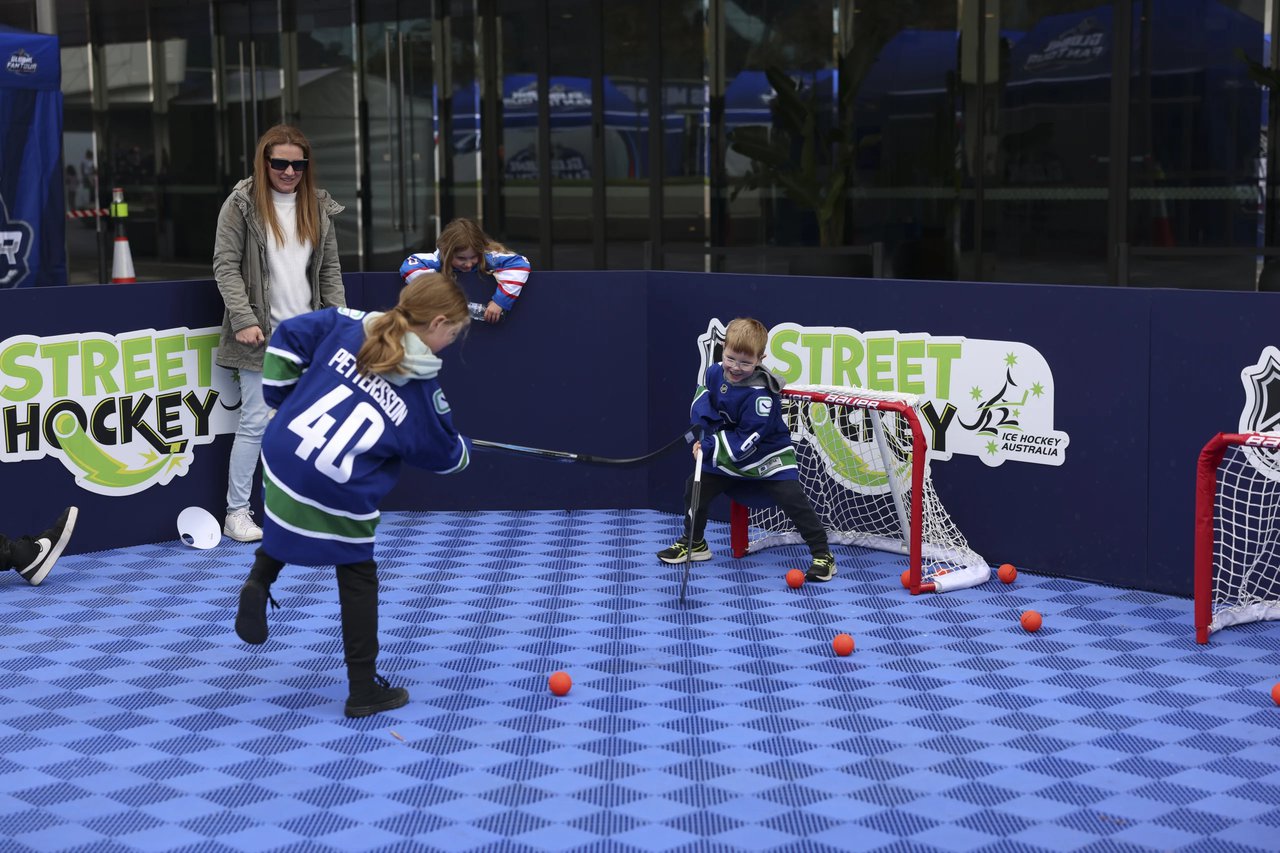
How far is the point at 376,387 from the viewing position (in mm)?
4516

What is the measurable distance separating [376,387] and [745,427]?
2.18 metres

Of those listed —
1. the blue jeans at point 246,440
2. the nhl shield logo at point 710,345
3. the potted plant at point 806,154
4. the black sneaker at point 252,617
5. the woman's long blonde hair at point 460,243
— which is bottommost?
the black sneaker at point 252,617

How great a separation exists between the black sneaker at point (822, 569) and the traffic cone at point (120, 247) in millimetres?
7851

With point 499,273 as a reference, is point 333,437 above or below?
below

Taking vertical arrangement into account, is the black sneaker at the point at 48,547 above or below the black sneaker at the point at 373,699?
above

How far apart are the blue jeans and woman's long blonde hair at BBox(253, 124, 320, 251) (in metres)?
0.68

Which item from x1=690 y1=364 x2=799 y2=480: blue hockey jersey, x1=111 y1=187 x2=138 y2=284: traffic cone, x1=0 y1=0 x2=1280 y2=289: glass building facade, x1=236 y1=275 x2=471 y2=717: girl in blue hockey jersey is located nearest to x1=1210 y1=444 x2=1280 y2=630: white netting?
x1=690 y1=364 x2=799 y2=480: blue hockey jersey

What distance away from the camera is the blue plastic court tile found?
3830 mm

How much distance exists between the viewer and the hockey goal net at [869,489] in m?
6.18

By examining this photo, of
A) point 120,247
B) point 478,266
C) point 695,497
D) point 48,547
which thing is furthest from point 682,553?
point 120,247

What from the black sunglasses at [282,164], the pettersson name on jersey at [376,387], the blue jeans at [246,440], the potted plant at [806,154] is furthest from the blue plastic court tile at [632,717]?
the potted plant at [806,154]

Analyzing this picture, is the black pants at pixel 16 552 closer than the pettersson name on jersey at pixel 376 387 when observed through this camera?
No

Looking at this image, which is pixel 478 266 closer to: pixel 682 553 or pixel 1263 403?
pixel 682 553

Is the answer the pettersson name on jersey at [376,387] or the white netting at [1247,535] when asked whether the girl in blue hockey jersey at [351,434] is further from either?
the white netting at [1247,535]
